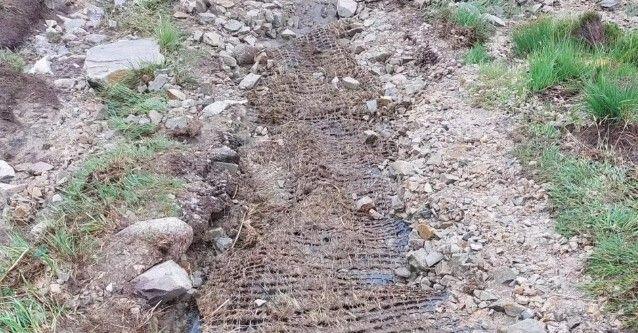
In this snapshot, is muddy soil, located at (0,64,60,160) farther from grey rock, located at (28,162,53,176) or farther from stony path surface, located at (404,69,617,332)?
stony path surface, located at (404,69,617,332)

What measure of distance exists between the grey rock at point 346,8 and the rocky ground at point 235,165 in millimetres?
17

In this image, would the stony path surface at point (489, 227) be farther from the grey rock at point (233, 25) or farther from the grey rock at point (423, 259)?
the grey rock at point (233, 25)

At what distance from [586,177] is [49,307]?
8.97ft

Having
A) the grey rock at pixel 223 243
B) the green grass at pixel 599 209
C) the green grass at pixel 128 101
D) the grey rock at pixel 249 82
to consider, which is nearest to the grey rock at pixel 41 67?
the green grass at pixel 128 101

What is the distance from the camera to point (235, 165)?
3.67 m

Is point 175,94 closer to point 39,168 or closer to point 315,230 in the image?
point 39,168

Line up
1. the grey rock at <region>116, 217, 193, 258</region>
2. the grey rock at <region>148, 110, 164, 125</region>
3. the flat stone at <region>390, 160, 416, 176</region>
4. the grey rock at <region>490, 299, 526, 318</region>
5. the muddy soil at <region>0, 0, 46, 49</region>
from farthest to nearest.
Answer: the muddy soil at <region>0, 0, 46, 49</region>
the grey rock at <region>148, 110, 164, 125</region>
the flat stone at <region>390, 160, 416, 176</region>
the grey rock at <region>116, 217, 193, 258</region>
the grey rock at <region>490, 299, 526, 318</region>

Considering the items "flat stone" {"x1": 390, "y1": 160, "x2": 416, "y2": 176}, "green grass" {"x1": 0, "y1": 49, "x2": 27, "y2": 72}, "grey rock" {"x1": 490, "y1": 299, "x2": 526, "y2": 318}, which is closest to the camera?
"grey rock" {"x1": 490, "y1": 299, "x2": 526, "y2": 318}

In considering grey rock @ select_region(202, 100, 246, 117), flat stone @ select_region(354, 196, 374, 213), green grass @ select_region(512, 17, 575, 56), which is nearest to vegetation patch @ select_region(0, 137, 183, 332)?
grey rock @ select_region(202, 100, 246, 117)

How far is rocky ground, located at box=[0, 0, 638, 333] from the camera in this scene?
8.77 feet

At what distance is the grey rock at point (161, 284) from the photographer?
269 cm

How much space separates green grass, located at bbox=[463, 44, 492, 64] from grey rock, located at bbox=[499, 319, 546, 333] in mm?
2249

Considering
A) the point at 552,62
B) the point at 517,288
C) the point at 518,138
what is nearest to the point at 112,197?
the point at 517,288

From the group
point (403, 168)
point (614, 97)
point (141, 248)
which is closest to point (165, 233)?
point (141, 248)
